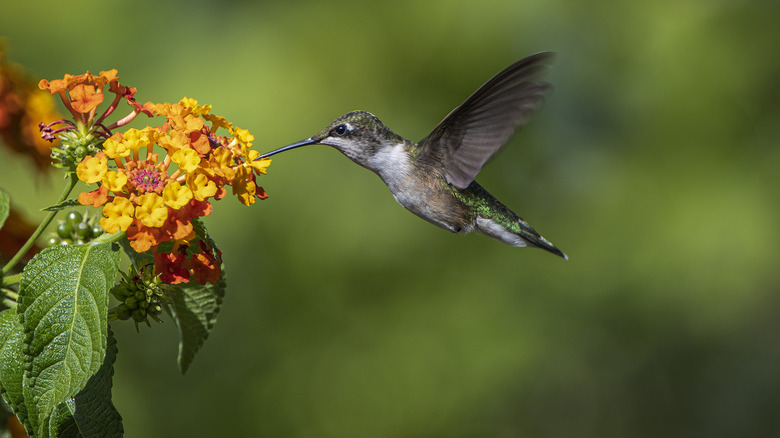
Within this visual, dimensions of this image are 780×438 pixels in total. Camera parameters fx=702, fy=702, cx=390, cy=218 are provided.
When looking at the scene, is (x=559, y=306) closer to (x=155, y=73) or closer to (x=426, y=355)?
(x=426, y=355)

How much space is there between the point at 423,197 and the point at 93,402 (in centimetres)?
73

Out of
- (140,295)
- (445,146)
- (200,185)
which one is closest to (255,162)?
(200,185)

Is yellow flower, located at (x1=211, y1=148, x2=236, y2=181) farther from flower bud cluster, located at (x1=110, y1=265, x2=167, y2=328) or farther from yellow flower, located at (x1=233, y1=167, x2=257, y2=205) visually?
flower bud cluster, located at (x1=110, y1=265, x2=167, y2=328)

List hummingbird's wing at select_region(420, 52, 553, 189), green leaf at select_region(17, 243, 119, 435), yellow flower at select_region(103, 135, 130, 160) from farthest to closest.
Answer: hummingbird's wing at select_region(420, 52, 553, 189) → yellow flower at select_region(103, 135, 130, 160) → green leaf at select_region(17, 243, 119, 435)

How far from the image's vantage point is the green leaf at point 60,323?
79 cm

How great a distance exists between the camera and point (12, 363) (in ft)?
2.71

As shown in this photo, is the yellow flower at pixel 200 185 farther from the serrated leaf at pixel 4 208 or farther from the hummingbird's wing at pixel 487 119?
the hummingbird's wing at pixel 487 119

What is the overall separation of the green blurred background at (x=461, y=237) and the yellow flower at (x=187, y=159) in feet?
7.00

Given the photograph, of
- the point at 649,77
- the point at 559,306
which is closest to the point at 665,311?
the point at 559,306

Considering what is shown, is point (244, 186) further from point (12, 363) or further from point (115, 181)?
point (12, 363)

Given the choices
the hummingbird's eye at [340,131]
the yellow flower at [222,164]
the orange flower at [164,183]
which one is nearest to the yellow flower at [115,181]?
the orange flower at [164,183]

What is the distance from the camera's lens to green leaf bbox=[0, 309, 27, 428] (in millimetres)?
798

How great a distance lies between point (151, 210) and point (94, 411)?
257 mm

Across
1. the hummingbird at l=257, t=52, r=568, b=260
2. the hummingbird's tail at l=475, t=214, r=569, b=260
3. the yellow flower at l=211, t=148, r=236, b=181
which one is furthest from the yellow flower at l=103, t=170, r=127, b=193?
the hummingbird's tail at l=475, t=214, r=569, b=260
